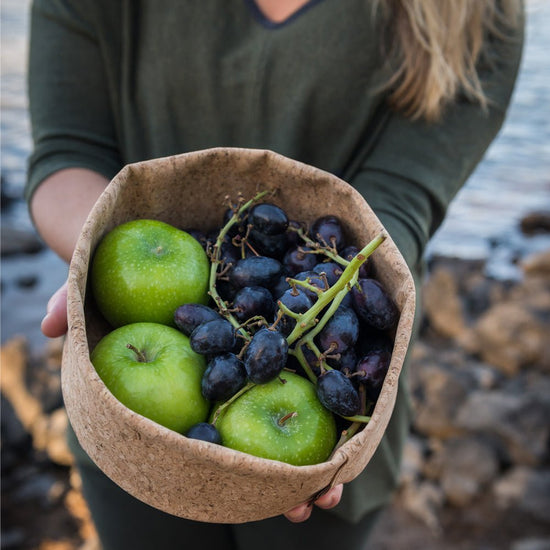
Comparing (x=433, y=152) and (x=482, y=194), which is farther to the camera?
(x=482, y=194)

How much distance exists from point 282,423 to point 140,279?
0.36 metres

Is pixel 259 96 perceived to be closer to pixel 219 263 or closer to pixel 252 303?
pixel 219 263

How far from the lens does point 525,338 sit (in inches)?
135

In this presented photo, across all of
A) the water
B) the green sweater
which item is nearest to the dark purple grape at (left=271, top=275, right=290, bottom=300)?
the green sweater

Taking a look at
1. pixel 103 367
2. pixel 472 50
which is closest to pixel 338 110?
pixel 472 50

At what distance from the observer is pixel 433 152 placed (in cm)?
159

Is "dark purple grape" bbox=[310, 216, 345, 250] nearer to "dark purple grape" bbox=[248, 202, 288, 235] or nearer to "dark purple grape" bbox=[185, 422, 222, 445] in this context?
"dark purple grape" bbox=[248, 202, 288, 235]

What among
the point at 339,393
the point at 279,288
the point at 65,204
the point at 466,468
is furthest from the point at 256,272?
the point at 466,468

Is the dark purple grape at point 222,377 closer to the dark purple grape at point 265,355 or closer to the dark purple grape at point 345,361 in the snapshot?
the dark purple grape at point 265,355

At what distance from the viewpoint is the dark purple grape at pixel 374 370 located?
976 millimetres

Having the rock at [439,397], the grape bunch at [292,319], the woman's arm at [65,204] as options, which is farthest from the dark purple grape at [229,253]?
the rock at [439,397]

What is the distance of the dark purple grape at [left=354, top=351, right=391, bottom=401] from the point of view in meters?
0.98

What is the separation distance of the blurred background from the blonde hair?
182 cm

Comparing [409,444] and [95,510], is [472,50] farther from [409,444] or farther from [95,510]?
[409,444]
